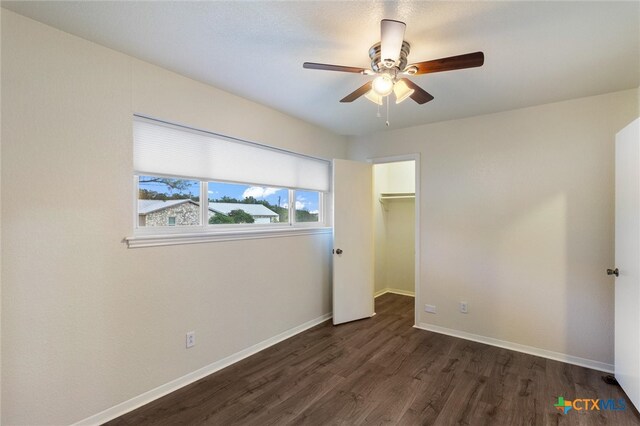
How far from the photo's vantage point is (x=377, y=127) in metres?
3.71

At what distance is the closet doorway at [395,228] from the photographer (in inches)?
192

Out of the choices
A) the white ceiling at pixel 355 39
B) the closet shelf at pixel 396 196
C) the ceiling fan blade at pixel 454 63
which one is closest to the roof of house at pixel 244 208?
the white ceiling at pixel 355 39

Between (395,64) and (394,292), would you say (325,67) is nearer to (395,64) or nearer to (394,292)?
(395,64)

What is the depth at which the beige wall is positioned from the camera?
4.89m

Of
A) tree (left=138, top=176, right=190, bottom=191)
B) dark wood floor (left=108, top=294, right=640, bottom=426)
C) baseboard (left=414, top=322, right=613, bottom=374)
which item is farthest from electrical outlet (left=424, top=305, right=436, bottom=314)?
tree (left=138, top=176, right=190, bottom=191)

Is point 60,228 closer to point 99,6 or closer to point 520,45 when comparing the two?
point 99,6

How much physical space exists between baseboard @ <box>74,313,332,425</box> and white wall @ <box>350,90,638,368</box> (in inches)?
72.6

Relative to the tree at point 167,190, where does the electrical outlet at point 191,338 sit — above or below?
below

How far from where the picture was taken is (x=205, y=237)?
2496 mm

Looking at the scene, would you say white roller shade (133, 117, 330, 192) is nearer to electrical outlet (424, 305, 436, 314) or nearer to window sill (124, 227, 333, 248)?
window sill (124, 227, 333, 248)

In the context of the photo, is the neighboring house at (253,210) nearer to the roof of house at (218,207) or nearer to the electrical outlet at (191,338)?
the roof of house at (218,207)

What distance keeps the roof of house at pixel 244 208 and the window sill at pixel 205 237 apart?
22 cm

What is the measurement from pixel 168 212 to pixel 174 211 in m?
0.05

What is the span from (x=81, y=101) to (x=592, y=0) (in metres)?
2.91
